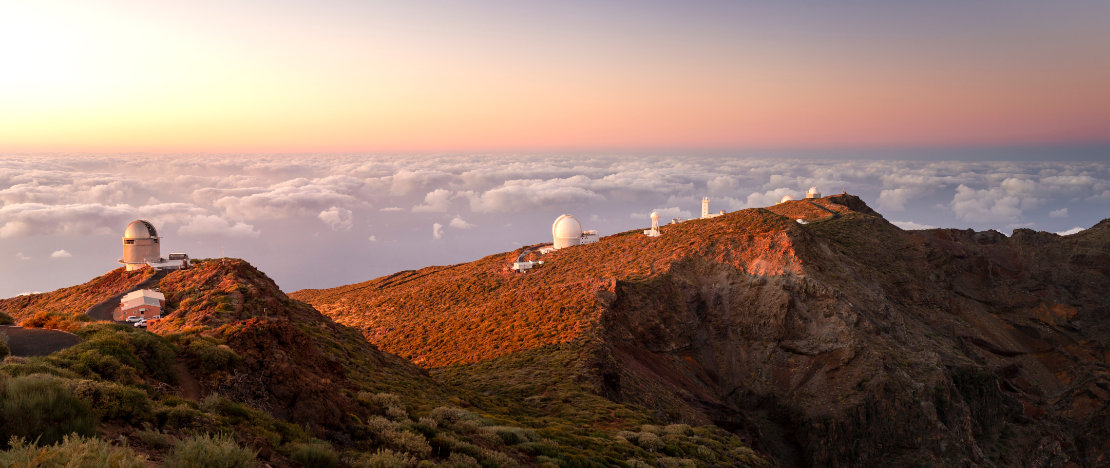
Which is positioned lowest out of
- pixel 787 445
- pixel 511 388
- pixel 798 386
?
pixel 787 445

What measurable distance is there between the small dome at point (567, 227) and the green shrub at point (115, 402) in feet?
171

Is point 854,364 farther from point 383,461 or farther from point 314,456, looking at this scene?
point 314,456

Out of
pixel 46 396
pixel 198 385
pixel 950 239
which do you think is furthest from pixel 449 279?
pixel 950 239

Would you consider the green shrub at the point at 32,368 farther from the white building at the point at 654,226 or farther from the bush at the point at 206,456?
the white building at the point at 654,226

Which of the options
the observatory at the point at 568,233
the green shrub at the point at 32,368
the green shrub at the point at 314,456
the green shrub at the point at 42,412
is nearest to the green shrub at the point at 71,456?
the green shrub at the point at 42,412

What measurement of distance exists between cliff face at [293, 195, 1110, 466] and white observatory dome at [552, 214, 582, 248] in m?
3.58

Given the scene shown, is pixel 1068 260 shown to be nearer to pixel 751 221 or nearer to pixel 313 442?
pixel 751 221

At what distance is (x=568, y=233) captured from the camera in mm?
60469

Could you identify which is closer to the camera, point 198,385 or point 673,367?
point 198,385

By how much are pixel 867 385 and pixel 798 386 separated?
367 centimetres

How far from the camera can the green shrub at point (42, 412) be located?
731 cm

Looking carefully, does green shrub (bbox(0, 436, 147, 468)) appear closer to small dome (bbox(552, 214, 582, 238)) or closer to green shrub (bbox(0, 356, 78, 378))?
green shrub (bbox(0, 356, 78, 378))

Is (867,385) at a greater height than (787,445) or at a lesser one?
greater

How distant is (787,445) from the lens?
3164 cm
